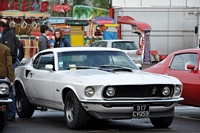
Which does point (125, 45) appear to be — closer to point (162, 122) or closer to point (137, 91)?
point (162, 122)

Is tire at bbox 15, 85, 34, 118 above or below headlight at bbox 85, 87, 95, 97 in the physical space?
below

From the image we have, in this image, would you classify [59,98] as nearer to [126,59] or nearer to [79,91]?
[79,91]

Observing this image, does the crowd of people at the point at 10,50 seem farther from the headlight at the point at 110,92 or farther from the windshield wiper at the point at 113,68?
the headlight at the point at 110,92

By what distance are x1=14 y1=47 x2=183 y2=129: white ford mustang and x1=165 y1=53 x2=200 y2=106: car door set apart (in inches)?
47.5

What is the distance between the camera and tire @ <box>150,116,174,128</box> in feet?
33.3

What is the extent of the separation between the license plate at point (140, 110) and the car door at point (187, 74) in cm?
206

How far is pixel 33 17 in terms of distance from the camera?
36.6 metres

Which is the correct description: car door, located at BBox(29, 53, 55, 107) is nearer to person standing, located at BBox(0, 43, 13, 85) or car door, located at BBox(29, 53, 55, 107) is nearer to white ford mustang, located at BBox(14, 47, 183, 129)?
white ford mustang, located at BBox(14, 47, 183, 129)

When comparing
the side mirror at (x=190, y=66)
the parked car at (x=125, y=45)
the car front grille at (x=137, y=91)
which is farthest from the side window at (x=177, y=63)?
the parked car at (x=125, y=45)

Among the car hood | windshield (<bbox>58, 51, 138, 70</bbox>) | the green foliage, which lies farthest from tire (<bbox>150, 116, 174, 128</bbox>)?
the green foliage

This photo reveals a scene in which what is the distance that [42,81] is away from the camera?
10.8m

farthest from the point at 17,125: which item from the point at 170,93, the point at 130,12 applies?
the point at 130,12

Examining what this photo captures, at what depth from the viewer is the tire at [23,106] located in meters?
11.6

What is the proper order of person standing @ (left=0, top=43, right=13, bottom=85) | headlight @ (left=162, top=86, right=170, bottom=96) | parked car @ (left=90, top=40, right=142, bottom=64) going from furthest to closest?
1. parked car @ (left=90, top=40, right=142, bottom=64)
2. person standing @ (left=0, top=43, right=13, bottom=85)
3. headlight @ (left=162, top=86, right=170, bottom=96)
